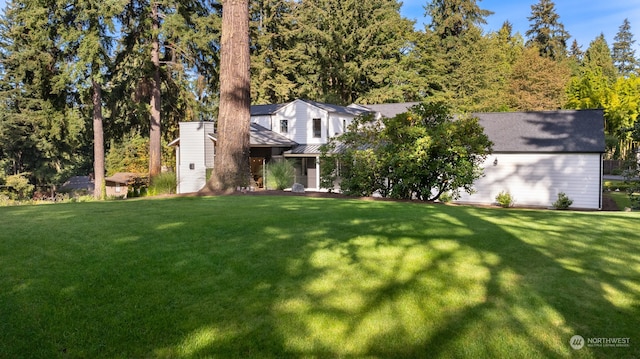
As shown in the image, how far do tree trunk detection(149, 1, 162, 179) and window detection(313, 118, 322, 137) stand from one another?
405 inches

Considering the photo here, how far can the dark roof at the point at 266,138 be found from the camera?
2716cm

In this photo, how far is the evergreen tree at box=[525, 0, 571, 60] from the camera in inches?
2379

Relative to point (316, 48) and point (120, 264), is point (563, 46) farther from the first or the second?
point (120, 264)

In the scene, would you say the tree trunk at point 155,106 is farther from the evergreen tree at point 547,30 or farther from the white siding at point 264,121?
the evergreen tree at point 547,30

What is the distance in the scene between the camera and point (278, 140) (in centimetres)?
2823

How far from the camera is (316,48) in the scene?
4134 cm

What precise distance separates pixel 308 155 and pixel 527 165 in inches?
499

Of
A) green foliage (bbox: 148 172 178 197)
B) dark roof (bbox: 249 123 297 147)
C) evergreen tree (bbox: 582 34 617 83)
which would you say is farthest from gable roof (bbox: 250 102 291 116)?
evergreen tree (bbox: 582 34 617 83)

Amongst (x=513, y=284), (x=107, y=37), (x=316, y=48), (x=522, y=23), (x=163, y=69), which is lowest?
(x=513, y=284)

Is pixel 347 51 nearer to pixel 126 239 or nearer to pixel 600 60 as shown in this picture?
pixel 126 239

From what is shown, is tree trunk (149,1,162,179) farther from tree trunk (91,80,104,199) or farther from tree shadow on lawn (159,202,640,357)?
tree shadow on lawn (159,202,640,357)

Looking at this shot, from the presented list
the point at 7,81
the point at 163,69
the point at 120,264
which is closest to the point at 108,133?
the point at 163,69

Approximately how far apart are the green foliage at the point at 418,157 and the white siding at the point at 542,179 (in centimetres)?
944

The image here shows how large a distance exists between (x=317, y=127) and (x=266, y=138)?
11.9ft
